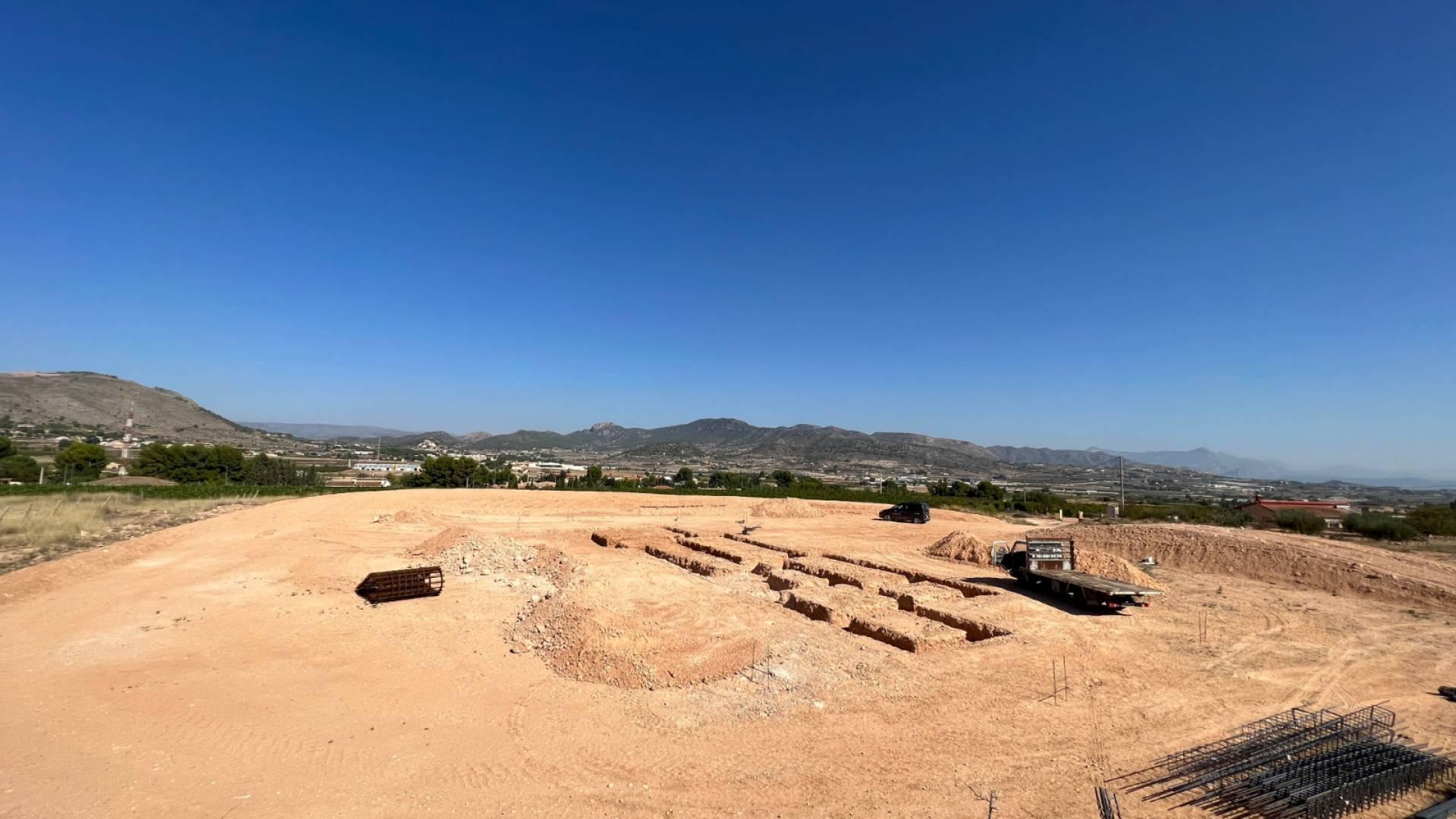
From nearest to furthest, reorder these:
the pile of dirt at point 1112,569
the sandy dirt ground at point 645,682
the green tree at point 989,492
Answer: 1. the sandy dirt ground at point 645,682
2. the pile of dirt at point 1112,569
3. the green tree at point 989,492

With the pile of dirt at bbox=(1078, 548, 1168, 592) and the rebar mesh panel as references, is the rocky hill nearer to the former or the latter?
the rebar mesh panel

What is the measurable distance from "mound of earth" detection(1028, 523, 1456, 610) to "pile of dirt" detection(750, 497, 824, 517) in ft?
62.3

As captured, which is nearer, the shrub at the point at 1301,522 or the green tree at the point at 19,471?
the shrub at the point at 1301,522

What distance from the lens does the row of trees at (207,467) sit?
54656 millimetres

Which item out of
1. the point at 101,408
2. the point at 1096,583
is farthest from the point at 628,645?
the point at 101,408

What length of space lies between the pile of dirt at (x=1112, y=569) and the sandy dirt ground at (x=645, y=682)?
1.19 metres

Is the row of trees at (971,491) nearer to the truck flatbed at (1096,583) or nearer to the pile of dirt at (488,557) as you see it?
the truck flatbed at (1096,583)

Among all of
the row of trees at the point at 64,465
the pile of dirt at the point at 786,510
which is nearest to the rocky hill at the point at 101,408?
the row of trees at the point at 64,465

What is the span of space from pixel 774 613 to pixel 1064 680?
7.20 m

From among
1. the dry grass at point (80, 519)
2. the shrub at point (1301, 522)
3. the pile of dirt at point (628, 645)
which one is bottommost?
the dry grass at point (80, 519)

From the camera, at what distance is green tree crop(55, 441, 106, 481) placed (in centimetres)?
5212

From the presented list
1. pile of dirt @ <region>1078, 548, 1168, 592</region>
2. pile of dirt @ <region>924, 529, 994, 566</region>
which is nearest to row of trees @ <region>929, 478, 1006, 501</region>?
pile of dirt @ <region>924, 529, 994, 566</region>

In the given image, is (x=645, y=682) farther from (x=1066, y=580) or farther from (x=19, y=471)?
(x=19, y=471)

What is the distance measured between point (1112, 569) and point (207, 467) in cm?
7388
